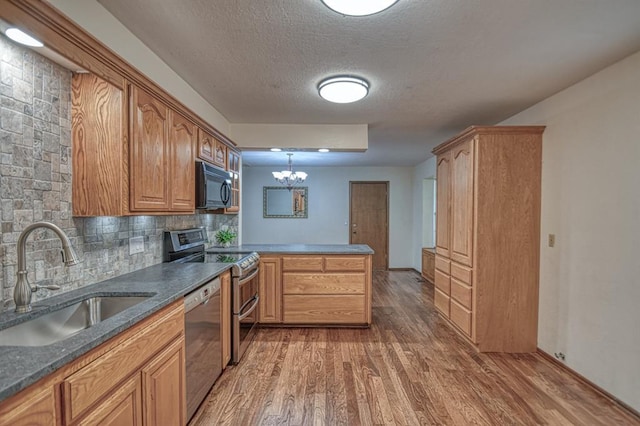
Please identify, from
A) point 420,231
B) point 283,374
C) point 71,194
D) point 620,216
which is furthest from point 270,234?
point 620,216

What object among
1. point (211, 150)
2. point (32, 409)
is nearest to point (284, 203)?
point (211, 150)

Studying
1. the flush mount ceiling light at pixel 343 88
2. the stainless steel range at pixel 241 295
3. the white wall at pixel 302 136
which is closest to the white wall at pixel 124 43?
the white wall at pixel 302 136

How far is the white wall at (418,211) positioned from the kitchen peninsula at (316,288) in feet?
10.7

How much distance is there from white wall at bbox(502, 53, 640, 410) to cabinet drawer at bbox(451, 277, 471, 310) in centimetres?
64

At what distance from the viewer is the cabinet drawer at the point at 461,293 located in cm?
293

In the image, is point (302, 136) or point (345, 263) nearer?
point (345, 263)

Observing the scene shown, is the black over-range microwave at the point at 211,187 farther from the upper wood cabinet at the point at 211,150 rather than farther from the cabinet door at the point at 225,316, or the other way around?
the cabinet door at the point at 225,316

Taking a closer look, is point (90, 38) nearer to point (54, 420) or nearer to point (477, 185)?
point (54, 420)

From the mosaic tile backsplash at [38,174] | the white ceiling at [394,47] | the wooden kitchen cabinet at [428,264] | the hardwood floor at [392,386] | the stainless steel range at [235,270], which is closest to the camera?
the mosaic tile backsplash at [38,174]

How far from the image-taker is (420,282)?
5594 millimetres

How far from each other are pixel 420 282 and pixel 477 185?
3.24 meters

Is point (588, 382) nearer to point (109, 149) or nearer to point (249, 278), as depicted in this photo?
point (249, 278)

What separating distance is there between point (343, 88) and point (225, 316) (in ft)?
6.89

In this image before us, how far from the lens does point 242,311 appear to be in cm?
266
